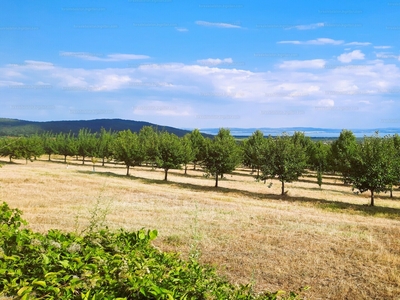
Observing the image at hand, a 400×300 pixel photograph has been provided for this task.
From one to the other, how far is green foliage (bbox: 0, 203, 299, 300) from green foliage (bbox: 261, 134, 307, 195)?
45.8 metres

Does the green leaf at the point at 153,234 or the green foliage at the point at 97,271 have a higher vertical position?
the green leaf at the point at 153,234

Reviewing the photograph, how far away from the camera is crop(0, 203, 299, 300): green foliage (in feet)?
9.18

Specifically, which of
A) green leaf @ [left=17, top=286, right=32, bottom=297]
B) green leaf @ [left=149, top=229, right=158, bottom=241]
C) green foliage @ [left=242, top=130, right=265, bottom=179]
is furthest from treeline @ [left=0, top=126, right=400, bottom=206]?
green leaf @ [left=17, top=286, right=32, bottom=297]

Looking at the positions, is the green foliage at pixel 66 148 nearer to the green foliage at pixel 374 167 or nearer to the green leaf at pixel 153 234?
the green foliage at pixel 374 167

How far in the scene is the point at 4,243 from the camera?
→ 3.64 m

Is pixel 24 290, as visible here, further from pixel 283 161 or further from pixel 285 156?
pixel 285 156

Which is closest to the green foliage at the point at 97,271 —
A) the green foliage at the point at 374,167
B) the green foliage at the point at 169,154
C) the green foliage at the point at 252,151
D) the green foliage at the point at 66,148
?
the green foliage at the point at 374,167

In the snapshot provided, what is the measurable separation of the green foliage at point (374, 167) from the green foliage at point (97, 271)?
41.2 m

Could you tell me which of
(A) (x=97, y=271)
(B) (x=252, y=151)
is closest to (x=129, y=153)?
(B) (x=252, y=151)

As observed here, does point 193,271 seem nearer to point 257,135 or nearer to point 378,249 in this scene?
point 378,249

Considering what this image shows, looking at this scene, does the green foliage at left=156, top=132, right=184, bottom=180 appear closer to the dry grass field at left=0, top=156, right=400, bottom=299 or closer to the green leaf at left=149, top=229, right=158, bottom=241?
the dry grass field at left=0, top=156, right=400, bottom=299

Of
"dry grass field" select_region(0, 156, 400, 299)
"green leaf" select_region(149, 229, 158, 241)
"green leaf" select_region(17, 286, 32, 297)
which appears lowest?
"dry grass field" select_region(0, 156, 400, 299)

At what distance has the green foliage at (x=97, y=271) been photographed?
2.80 meters

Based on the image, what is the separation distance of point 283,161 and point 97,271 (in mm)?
47338
